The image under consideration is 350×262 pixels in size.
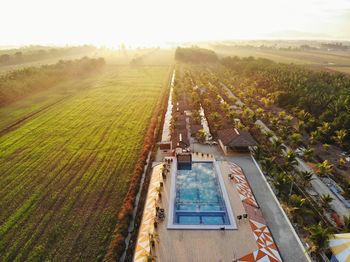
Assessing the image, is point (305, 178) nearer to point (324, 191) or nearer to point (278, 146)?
point (324, 191)

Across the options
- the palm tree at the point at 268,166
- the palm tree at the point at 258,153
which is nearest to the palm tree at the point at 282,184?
the palm tree at the point at 268,166

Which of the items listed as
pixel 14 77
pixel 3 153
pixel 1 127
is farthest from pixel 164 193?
pixel 14 77

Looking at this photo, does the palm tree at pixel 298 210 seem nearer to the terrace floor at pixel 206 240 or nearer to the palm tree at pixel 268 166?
→ the terrace floor at pixel 206 240

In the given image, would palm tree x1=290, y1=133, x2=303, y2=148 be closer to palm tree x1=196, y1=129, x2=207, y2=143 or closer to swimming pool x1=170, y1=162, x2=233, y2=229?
palm tree x1=196, y1=129, x2=207, y2=143

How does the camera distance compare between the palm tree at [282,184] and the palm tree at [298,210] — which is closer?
the palm tree at [298,210]

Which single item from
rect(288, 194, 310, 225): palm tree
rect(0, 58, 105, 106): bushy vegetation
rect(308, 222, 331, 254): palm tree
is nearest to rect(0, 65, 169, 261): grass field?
rect(0, 58, 105, 106): bushy vegetation

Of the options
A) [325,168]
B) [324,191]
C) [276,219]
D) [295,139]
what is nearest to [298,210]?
[276,219]
